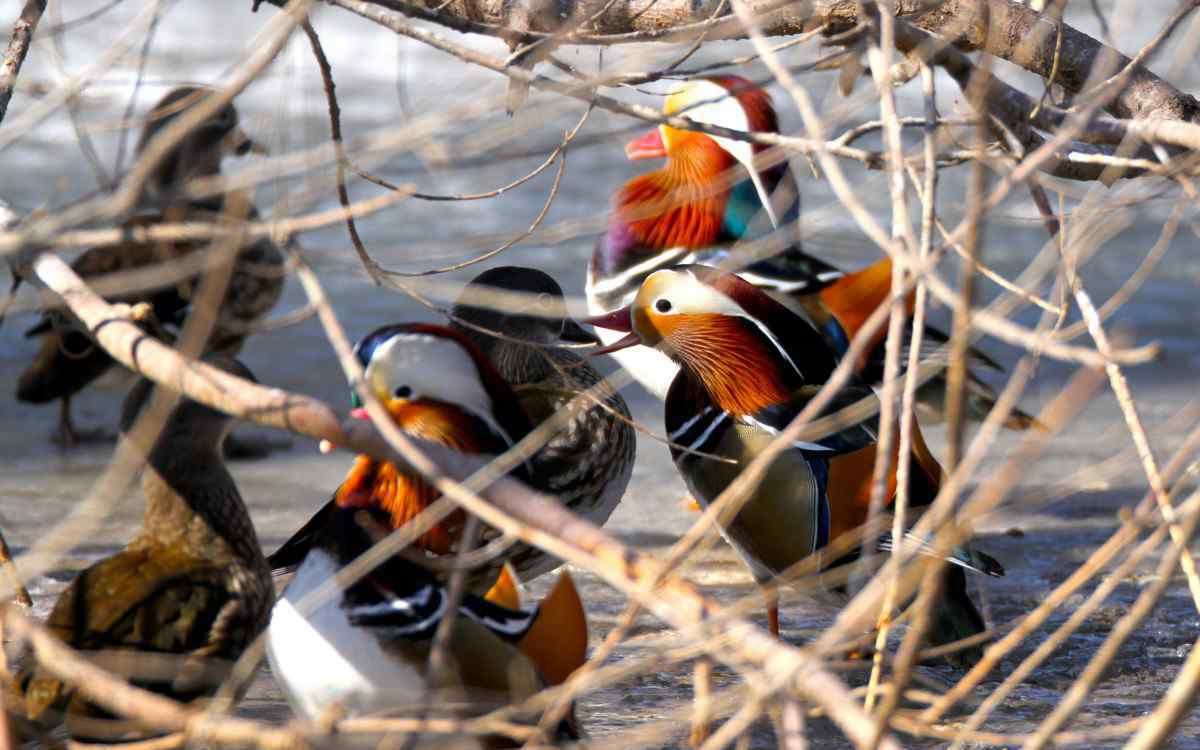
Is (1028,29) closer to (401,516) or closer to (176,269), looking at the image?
(401,516)

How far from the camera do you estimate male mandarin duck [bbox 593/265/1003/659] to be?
358 centimetres

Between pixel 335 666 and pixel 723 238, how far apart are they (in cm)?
280

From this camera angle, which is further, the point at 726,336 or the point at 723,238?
the point at 723,238

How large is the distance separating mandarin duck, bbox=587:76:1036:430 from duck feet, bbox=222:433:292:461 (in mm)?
1237

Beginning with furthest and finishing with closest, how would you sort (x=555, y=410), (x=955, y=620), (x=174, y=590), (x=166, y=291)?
(x=166, y=291) → (x=555, y=410) → (x=955, y=620) → (x=174, y=590)

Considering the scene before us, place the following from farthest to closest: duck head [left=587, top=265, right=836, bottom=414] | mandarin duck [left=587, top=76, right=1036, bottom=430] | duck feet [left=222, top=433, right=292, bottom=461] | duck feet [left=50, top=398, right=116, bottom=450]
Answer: duck feet [left=50, top=398, right=116, bottom=450] → duck feet [left=222, top=433, right=292, bottom=461] → mandarin duck [left=587, top=76, right=1036, bottom=430] → duck head [left=587, top=265, right=836, bottom=414]

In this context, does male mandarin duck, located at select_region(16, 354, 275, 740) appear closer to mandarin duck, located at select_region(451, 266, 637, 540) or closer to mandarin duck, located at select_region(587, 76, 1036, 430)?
mandarin duck, located at select_region(451, 266, 637, 540)

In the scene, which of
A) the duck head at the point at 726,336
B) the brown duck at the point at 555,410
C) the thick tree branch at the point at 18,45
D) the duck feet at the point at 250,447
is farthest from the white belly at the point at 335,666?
the duck feet at the point at 250,447

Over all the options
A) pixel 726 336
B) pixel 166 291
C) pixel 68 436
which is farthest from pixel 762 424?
pixel 68 436

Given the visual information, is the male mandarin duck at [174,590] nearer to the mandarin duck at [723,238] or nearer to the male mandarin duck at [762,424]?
the male mandarin duck at [762,424]

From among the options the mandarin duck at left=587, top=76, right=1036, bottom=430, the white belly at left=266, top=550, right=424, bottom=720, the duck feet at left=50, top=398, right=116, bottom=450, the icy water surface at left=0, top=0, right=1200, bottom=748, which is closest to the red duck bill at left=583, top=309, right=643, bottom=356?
the icy water surface at left=0, top=0, right=1200, bottom=748

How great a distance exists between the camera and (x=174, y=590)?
9.91ft

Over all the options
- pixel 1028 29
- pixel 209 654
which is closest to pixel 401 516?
pixel 209 654

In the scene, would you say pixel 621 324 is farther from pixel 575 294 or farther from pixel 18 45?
pixel 575 294
